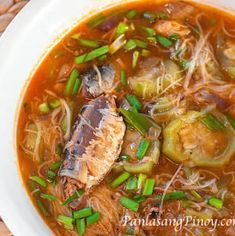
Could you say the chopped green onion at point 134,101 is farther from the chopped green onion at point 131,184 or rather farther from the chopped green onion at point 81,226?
the chopped green onion at point 81,226

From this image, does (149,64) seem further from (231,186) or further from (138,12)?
(231,186)

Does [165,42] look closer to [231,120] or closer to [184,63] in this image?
[184,63]

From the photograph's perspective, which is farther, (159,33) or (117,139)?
(159,33)

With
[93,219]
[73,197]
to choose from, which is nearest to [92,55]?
[73,197]

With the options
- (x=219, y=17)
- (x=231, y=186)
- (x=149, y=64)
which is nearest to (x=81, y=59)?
(x=149, y=64)

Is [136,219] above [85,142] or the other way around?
the other way around

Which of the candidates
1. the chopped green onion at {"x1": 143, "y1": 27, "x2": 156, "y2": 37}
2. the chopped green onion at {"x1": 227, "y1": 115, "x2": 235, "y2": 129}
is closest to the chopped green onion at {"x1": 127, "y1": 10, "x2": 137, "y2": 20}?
the chopped green onion at {"x1": 143, "y1": 27, "x2": 156, "y2": 37}

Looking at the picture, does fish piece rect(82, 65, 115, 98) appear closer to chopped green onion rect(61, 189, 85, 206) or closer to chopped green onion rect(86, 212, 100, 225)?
chopped green onion rect(61, 189, 85, 206)
